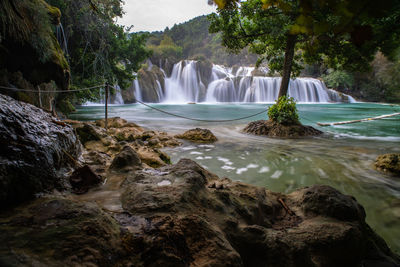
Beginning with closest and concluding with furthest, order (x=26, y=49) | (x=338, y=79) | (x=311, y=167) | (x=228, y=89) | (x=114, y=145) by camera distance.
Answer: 1. (x=114, y=145)
2. (x=311, y=167)
3. (x=26, y=49)
4. (x=228, y=89)
5. (x=338, y=79)

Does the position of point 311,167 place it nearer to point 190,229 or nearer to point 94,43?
point 190,229

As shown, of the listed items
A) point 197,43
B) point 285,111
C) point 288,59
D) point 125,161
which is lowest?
point 125,161

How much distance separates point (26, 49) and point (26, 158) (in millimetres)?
4886

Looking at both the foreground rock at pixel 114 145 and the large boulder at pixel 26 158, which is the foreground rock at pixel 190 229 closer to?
the large boulder at pixel 26 158

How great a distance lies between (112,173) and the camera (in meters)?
2.15

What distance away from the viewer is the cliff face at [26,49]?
14.2 ft

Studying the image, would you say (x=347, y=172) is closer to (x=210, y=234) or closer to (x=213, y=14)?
(x=210, y=234)

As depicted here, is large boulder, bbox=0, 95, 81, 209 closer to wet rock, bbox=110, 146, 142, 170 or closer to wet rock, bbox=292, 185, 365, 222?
wet rock, bbox=110, 146, 142, 170

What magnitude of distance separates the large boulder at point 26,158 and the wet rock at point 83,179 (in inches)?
2.7

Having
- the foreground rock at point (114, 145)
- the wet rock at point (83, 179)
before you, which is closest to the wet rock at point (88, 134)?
the foreground rock at point (114, 145)

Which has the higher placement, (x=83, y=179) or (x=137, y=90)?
(x=137, y=90)

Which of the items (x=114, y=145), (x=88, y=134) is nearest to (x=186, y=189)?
(x=114, y=145)

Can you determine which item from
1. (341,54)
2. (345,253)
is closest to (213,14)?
(341,54)

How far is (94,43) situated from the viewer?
1023cm
